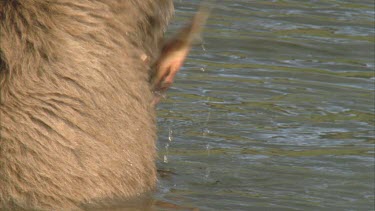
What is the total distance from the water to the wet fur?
770mm

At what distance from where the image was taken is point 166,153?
21.8 feet

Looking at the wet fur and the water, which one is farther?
the water

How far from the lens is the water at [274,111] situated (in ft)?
20.3

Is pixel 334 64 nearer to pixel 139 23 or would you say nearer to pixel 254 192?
pixel 254 192

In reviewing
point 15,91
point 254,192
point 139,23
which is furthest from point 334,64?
point 15,91

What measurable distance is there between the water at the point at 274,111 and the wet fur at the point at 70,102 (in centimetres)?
77

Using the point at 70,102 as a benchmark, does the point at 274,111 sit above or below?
below

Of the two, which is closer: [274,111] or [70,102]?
[70,102]

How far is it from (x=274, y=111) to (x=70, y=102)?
126 inches

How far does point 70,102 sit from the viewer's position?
4598 mm

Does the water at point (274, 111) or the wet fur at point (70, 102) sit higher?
the wet fur at point (70, 102)

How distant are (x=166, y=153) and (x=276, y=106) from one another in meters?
1.27

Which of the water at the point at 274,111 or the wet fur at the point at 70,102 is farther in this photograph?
the water at the point at 274,111

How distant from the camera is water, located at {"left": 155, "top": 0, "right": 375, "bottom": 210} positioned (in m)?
6.18
